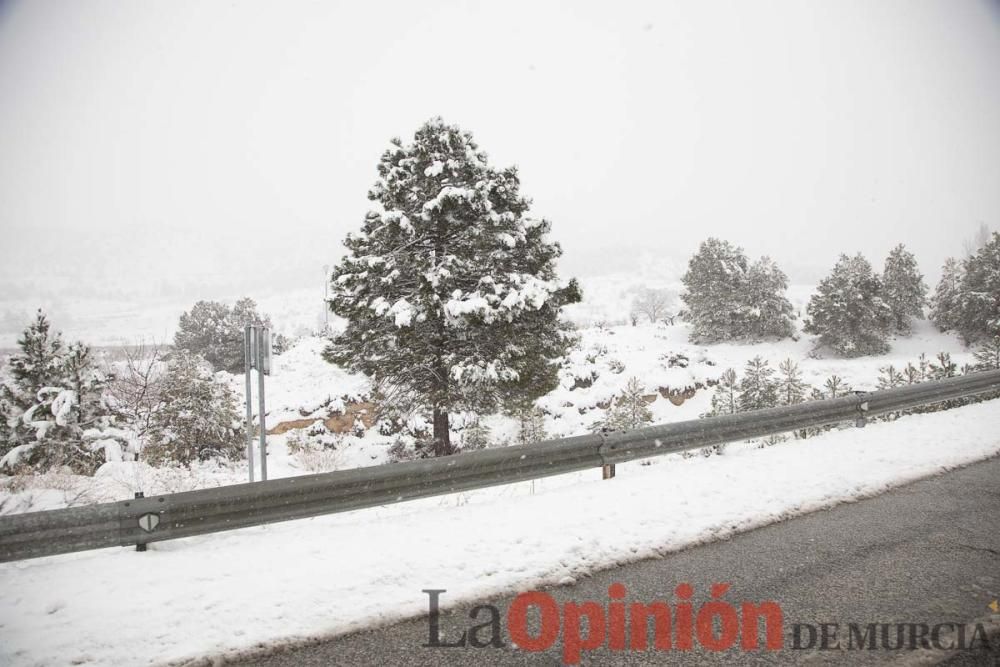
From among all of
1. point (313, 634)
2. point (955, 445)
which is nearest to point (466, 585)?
point (313, 634)

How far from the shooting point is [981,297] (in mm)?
29375

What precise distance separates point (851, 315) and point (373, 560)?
36425mm

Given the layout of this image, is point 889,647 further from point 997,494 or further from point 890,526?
point 997,494

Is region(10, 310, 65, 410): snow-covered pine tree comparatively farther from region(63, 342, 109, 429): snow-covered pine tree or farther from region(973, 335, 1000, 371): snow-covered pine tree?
region(973, 335, 1000, 371): snow-covered pine tree

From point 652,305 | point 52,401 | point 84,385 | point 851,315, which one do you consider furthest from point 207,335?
point 652,305

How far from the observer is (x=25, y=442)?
12398 mm

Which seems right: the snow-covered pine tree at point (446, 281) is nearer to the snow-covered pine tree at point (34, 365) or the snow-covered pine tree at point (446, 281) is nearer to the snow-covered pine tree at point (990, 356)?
the snow-covered pine tree at point (34, 365)

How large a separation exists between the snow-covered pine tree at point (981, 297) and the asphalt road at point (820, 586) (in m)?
35.9

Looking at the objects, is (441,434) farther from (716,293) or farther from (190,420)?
(716,293)

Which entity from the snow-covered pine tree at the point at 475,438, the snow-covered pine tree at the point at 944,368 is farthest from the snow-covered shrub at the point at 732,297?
the snow-covered pine tree at the point at 475,438

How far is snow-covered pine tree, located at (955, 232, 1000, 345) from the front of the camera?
95.3ft

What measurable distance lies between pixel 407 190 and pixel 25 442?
12.8 metres

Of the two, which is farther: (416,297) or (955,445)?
(416,297)

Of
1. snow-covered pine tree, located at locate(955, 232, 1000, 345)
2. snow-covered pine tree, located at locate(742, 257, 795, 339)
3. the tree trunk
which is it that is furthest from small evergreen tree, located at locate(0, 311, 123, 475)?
snow-covered pine tree, located at locate(955, 232, 1000, 345)
